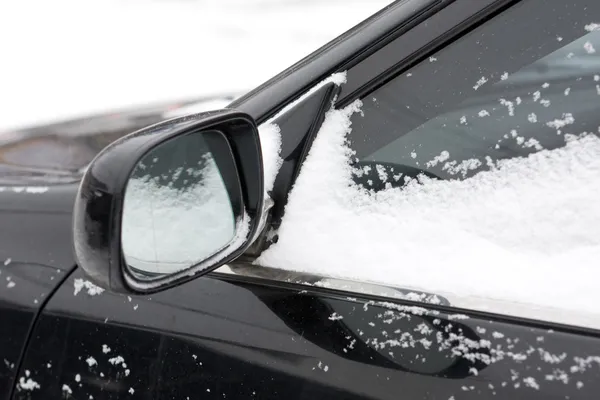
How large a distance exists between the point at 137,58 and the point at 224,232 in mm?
7187

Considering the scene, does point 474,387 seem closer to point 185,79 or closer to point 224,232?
point 224,232

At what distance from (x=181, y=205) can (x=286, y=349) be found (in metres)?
0.37

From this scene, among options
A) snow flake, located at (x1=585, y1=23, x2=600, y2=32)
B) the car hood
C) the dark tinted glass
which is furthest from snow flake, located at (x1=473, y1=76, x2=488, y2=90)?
the car hood

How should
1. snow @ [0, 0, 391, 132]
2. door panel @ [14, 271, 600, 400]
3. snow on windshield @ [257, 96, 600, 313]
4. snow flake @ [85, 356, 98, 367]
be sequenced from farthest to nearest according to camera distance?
snow @ [0, 0, 391, 132]
snow flake @ [85, 356, 98, 367]
snow on windshield @ [257, 96, 600, 313]
door panel @ [14, 271, 600, 400]

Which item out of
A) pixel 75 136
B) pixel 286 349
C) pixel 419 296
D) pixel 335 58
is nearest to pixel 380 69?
pixel 335 58

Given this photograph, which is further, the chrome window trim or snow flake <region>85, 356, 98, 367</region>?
snow flake <region>85, 356, 98, 367</region>

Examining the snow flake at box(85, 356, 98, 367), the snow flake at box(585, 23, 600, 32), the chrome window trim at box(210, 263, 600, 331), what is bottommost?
the snow flake at box(85, 356, 98, 367)

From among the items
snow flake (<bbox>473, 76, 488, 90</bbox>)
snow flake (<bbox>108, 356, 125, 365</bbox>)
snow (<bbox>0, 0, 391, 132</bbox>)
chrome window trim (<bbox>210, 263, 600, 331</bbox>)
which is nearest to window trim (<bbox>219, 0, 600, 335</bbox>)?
chrome window trim (<bbox>210, 263, 600, 331</bbox>)

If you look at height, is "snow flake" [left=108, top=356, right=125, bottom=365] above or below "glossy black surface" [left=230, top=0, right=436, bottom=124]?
below

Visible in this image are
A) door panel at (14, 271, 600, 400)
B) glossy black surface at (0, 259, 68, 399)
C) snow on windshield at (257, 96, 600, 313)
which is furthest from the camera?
glossy black surface at (0, 259, 68, 399)

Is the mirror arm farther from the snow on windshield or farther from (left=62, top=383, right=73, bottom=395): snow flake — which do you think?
(left=62, top=383, right=73, bottom=395): snow flake

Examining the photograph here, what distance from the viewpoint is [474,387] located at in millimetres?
1024

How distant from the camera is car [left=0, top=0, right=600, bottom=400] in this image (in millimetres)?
1066

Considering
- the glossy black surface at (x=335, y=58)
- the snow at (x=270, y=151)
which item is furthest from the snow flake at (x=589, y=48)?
the snow at (x=270, y=151)
